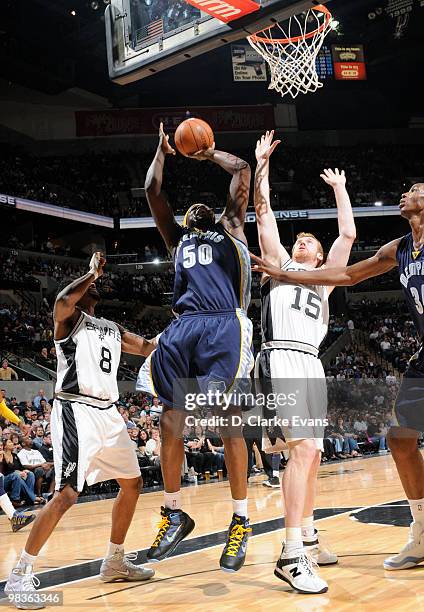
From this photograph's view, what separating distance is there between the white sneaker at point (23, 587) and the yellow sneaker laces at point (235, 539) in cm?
121

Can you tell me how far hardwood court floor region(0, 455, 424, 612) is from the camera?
12.9ft

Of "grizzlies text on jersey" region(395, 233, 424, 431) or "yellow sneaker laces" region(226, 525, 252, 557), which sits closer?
"yellow sneaker laces" region(226, 525, 252, 557)

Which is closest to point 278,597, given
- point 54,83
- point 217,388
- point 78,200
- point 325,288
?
point 217,388

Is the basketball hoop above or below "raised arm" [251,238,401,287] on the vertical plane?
above

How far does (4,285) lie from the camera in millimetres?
21938

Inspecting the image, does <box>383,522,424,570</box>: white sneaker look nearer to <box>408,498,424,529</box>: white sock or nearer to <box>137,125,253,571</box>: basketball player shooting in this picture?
<box>408,498,424,529</box>: white sock

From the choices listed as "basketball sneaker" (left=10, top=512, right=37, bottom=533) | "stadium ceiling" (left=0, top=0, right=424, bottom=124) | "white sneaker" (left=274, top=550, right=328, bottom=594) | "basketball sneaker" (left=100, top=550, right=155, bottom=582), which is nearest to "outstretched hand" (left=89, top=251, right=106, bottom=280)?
"basketball sneaker" (left=100, top=550, right=155, bottom=582)

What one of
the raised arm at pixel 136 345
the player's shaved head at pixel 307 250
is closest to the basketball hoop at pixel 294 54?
the player's shaved head at pixel 307 250

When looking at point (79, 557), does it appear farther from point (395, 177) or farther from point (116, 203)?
point (395, 177)

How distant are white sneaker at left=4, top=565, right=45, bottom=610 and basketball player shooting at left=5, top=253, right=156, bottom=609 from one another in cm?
24

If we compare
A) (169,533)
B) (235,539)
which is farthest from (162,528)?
(235,539)

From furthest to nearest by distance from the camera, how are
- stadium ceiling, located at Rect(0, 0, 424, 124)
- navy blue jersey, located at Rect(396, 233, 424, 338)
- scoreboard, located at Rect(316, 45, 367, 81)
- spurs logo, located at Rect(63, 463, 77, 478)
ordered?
1. scoreboard, located at Rect(316, 45, 367, 81)
2. stadium ceiling, located at Rect(0, 0, 424, 124)
3. spurs logo, located at Rect(63, 463, 77, 478)
4. navy blue jersey, located at Rect(396, 233, 424, 338)

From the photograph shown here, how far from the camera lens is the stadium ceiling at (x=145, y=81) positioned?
76.8 feet

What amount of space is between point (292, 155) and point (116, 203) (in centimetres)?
797
